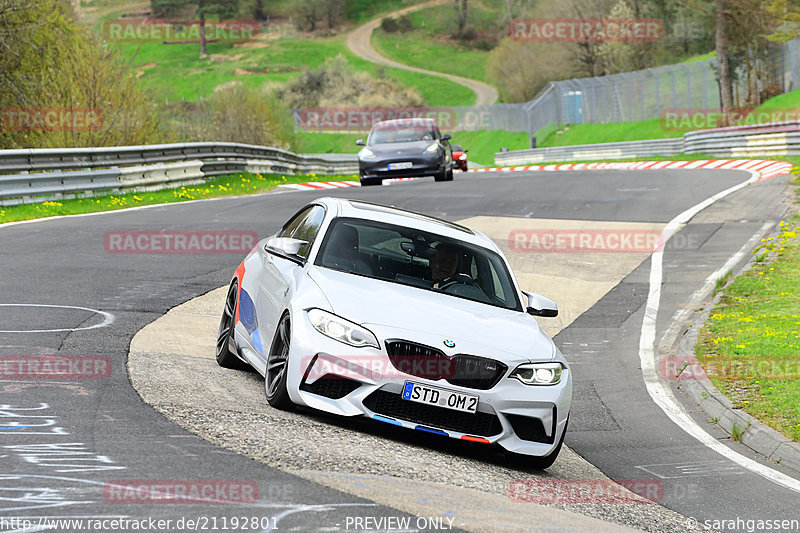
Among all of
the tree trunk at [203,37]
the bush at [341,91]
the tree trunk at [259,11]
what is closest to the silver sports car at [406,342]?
the bush at [341,91]

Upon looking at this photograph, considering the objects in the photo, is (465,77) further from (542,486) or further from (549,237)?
(542,486)

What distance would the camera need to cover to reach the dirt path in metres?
119

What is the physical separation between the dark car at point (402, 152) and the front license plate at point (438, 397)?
22.0m

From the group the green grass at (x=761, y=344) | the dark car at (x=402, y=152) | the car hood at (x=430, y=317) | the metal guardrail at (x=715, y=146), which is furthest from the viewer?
the metal guardrail at (x=715, y=146)

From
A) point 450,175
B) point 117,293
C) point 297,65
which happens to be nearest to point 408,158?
point 450,175

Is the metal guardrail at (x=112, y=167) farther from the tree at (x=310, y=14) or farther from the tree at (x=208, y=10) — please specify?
the tree at (x=310, y=14)

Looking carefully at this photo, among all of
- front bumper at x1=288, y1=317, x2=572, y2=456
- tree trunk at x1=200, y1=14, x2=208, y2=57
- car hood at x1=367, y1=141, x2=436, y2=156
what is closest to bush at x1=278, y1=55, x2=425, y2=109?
tree trunk at x1=200, y1=14, x2=208, y2=57

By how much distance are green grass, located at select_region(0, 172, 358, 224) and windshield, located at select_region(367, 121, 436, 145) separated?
12.8 feet

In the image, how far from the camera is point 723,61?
5519 cm

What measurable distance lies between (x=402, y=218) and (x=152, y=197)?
1784cm

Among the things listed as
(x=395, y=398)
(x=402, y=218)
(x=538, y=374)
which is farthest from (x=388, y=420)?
(x=402, y=218)

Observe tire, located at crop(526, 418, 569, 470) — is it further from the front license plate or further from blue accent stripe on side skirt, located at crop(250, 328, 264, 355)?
blue accent stripe on side skirt, located at crop(250, 328, 264, 355)

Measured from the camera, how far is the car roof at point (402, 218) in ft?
27.9

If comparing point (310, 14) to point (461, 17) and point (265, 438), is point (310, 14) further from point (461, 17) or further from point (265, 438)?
point (265, 438)
